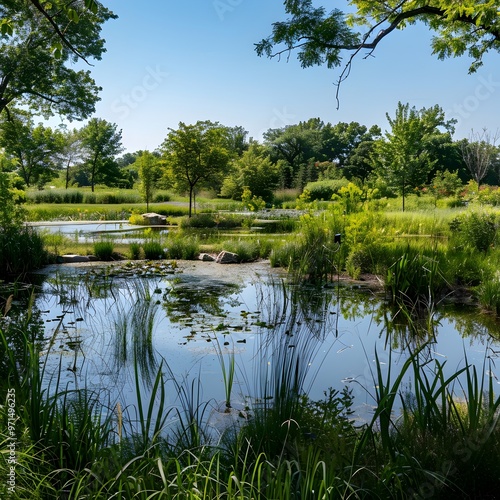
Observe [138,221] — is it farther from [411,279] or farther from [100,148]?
[100,148]

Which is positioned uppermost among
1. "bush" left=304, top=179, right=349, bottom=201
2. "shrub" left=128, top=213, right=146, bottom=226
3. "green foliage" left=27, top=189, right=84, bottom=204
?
"bush" left=304, top=179, right=349, bottom=201

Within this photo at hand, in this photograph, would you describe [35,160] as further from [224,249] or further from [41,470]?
[41,470]

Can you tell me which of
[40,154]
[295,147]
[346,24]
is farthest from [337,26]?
[295,147]

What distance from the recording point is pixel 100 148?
4056 cm

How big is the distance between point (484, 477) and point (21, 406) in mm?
2134

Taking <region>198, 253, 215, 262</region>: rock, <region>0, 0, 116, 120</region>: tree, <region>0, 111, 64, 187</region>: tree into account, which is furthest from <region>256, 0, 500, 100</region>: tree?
<region>0, 111, 64, 187</region>: tree

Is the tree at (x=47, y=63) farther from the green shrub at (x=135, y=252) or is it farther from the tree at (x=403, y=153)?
the tree at (x=403, y=153)

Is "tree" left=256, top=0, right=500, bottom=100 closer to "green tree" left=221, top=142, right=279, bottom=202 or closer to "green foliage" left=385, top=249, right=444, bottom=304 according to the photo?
"green foliage" left=385, top=249, right=444, bottom=304

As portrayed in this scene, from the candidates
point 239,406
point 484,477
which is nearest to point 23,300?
point 239,406

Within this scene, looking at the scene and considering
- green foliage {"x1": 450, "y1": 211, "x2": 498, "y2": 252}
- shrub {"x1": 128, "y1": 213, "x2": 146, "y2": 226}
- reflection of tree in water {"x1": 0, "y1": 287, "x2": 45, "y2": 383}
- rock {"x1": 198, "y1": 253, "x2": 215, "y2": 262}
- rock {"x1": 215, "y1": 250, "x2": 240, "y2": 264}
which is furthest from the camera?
shrub {"x1": 128, "y1": 213, "x2": 146, "y2": 226}

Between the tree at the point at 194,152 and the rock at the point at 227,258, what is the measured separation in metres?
10.4

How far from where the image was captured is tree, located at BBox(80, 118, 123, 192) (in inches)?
1585

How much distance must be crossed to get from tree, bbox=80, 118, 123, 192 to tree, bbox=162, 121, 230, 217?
67.9 ft

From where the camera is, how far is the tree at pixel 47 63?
53.5ft
